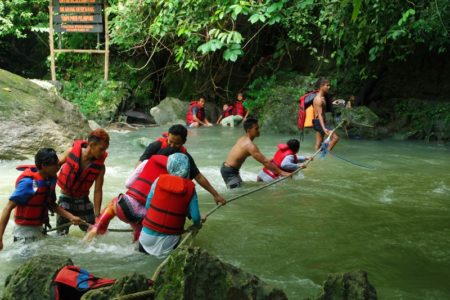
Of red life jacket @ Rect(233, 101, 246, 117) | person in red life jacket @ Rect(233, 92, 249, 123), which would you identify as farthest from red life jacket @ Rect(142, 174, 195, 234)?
red life jacket @ Rect(233, 101, 246, 117)

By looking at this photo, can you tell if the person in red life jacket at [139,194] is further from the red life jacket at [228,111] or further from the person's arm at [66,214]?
the red life jacket at [228,111]

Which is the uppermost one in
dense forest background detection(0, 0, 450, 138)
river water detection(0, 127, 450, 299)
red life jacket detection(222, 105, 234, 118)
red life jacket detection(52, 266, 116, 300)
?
dense forest background detection(0, 0, 450, 138)

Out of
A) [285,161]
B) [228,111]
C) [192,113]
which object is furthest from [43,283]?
[228,111]

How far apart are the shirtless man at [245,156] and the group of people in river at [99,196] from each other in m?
Answer: 1.89

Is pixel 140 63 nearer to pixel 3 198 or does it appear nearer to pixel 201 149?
pixel 201 149

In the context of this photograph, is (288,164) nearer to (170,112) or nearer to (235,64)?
(170,112)

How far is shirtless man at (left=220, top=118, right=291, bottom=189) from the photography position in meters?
6.70

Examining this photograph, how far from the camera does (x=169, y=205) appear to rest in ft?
13.1

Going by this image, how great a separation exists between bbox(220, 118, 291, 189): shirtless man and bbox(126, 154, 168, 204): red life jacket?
2.46 metres

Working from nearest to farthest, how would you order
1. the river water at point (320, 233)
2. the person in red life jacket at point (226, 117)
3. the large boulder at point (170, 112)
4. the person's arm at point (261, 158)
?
the river water at point (320, 233)
the person's arm at point (261, 158)
the person in red life jacket at point (226, 117)
the large boulder at point (170, 112)

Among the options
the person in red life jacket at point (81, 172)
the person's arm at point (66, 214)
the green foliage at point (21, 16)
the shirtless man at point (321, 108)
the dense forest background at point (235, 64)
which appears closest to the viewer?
the person's arm at point (66, 214)

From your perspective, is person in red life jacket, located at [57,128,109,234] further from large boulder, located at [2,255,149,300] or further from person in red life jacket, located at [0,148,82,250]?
large boulder, located at [2,255,149,300]

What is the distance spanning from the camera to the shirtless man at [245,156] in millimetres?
6695

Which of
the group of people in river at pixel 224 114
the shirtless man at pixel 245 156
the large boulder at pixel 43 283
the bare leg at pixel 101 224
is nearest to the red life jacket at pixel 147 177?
the bare leg at pixel 101 224
